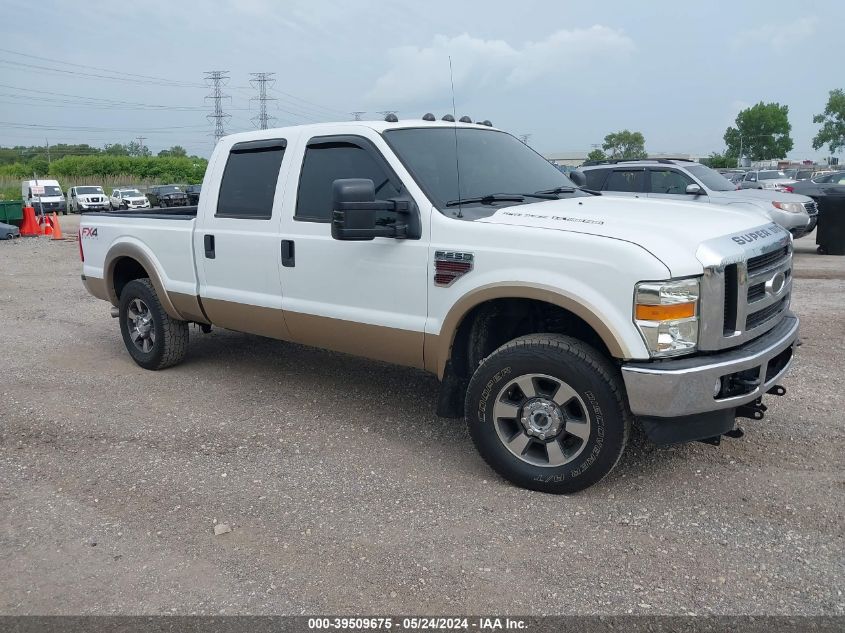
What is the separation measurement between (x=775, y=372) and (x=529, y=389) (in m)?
1.34

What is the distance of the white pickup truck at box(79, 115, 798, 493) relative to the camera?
3.60 m

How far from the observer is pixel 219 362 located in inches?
274

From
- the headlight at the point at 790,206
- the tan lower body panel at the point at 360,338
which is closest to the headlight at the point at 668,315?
the tan lower body panel at the point at 360,338

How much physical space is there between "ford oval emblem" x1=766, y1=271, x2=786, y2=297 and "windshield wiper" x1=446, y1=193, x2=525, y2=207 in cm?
149

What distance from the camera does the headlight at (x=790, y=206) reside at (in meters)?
13.1

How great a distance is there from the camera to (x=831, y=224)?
550 inches

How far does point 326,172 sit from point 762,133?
130 m

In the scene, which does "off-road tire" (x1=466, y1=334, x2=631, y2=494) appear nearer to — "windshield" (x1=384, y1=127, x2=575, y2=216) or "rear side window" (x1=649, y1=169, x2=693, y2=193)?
"windshield" (x1=384, y1=127, x2=575, y2=216)

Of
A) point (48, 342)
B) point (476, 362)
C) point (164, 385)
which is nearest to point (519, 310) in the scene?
point (476, 362)

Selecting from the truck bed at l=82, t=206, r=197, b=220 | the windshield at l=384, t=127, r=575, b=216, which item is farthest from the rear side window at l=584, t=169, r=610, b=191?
the truck bed at l=82, t=206, r=197, b=220

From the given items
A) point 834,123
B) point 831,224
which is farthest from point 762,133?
point 831,224

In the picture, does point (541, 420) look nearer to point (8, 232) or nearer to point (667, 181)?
point (667, 181)

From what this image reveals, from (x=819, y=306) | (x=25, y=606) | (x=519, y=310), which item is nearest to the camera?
(x=25, y=606)

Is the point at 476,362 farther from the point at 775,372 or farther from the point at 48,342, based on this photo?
the point at 48,342
